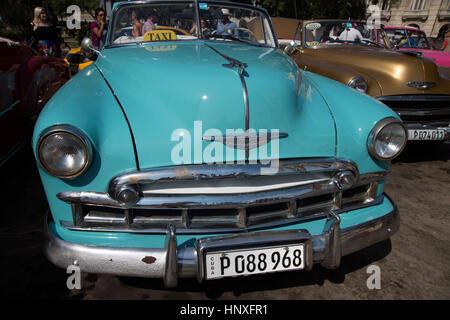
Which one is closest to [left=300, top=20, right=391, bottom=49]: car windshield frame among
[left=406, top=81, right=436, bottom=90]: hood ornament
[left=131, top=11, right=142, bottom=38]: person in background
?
[left=406, top=81, right=436, bottom=90]: hood ornament

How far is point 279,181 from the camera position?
162cm

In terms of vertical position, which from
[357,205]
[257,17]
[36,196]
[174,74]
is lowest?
[36,196]

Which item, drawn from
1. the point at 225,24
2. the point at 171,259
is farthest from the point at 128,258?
the point at 225,24

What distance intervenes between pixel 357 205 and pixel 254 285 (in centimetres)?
74

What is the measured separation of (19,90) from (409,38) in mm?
7438

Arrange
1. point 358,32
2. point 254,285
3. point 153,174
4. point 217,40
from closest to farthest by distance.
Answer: point 153,174, point 254,285, point 217,40, point 358,32

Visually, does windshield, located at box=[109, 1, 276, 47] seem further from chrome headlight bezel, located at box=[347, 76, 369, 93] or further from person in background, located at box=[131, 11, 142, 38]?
chrome headlight bezel, located at box=[347, 76, 369, 93]

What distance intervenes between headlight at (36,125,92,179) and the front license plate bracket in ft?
2.03

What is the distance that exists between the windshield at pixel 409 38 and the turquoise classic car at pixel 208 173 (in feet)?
21.2

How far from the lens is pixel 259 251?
5.01ft

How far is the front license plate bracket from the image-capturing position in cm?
147
